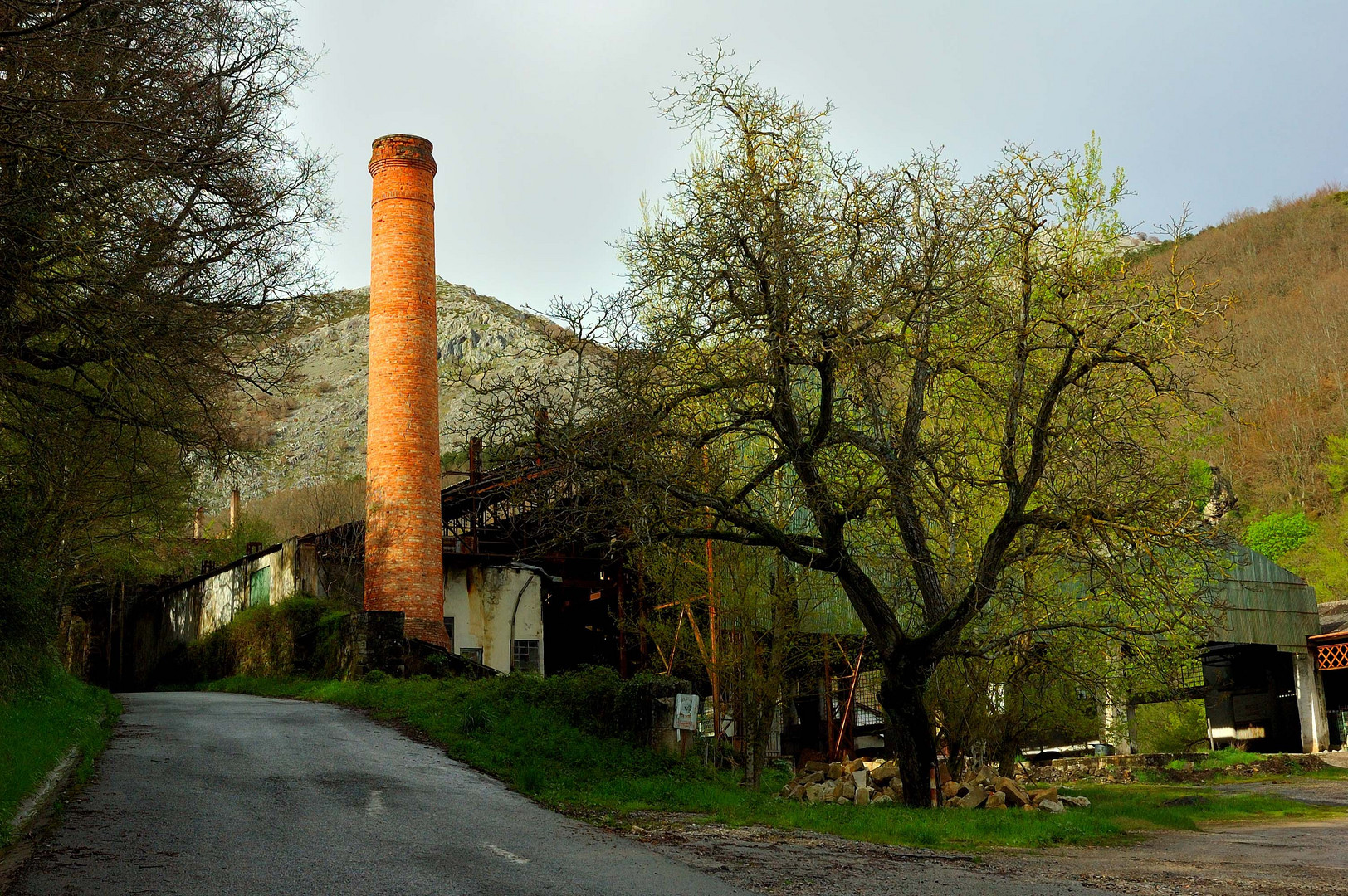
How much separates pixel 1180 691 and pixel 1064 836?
14.6 metres

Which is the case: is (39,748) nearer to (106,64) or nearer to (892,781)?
(106,64)

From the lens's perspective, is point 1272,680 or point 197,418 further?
point 1272,680

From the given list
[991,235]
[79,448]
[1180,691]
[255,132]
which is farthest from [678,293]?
[1180,691]

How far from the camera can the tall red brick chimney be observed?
82.3 feet

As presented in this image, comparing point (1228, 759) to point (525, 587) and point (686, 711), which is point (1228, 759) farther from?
point (686, 711)

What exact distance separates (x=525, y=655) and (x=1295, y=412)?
176 ft

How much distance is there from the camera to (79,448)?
18969 mm

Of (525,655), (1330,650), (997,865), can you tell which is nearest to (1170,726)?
(1330,650)

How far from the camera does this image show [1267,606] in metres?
32.2

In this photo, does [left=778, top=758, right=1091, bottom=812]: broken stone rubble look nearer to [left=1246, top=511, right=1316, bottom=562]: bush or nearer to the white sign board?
the white sign board

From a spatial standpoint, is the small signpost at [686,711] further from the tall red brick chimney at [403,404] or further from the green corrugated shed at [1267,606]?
the green corrugated shed at [1267,606]

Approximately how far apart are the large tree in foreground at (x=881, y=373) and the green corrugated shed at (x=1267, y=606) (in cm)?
2025

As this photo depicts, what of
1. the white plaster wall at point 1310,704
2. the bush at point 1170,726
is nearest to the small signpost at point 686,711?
the bush at point 1170,726

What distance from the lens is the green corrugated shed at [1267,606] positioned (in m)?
31.3
